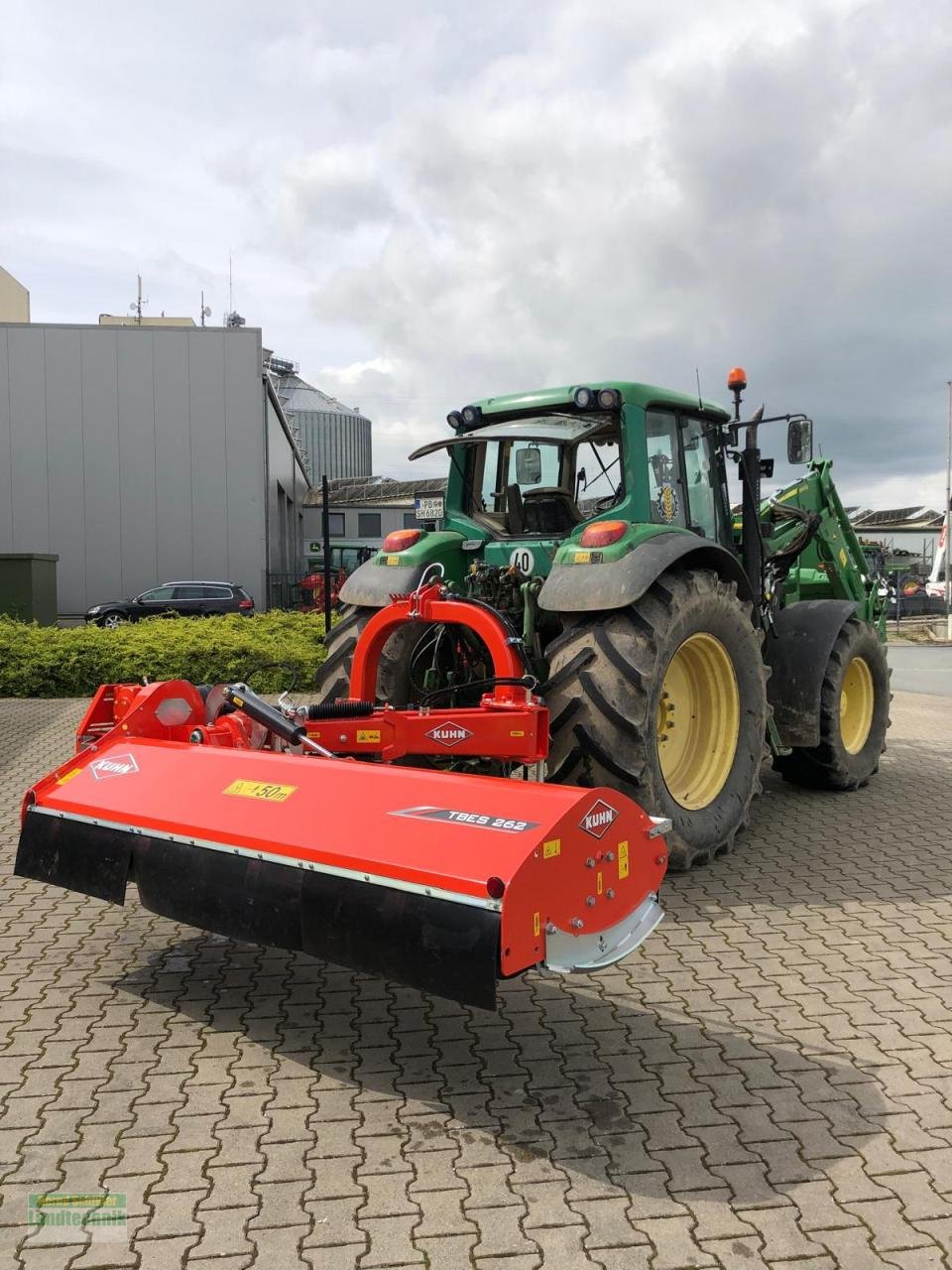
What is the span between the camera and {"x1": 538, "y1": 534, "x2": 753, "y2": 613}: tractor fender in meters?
4.81

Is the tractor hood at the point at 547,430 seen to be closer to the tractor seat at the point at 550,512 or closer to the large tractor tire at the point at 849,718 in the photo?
the tractor seat at the point at 550,512

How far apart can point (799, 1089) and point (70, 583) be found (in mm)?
22800

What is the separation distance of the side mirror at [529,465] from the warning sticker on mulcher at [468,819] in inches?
129

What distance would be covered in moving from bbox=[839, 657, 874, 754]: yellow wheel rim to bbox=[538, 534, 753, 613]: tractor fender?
285 cm

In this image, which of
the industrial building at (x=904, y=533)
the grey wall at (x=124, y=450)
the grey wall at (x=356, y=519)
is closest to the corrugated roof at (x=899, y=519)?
the industrial building at (x=904, y=533)

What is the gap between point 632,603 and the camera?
16.0 feet

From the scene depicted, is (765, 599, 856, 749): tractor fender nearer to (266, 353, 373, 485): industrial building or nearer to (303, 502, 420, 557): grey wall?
(303, 502, 420, 557): grey wall

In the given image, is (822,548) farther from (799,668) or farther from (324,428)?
(324,428)

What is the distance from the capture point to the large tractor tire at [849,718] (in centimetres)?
692

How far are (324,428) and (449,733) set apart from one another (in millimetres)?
65676

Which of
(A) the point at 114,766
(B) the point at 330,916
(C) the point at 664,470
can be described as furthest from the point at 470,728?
(C) the point at 664,470

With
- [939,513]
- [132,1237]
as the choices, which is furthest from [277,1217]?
[939,513]

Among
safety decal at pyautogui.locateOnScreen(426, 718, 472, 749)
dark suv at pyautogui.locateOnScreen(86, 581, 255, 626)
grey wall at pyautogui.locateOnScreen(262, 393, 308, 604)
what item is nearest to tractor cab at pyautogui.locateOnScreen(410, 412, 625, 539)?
safety decal at pyautogui.locateOnScreen(426, 718, 472, 749)

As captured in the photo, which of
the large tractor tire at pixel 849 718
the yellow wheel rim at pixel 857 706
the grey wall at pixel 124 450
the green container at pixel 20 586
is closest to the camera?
the large tractor tire at pixel 849 718
